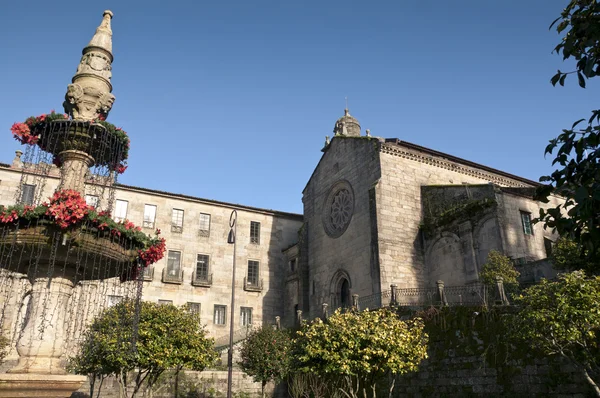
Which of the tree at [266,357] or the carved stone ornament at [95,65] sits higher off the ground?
the carved stone ornament at [95,65]

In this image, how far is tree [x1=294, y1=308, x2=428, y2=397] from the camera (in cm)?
1523

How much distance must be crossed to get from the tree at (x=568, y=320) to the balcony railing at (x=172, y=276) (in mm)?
23875

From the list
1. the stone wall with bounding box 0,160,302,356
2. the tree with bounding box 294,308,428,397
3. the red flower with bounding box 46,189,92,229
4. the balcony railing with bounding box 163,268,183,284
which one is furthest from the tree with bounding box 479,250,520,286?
the balcony railing with bounding box 163,268,183,284

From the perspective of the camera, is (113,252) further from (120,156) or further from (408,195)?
(408,195)

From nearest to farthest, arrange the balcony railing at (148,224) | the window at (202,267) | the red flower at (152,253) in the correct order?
the red flower at (152,253) < the balcony railing at (148,224) < the window at (202,267)

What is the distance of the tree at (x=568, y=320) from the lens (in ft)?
40.5

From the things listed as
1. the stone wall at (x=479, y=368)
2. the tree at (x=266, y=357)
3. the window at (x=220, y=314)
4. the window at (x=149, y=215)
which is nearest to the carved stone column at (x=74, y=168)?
the tree at (x=266, y=357)

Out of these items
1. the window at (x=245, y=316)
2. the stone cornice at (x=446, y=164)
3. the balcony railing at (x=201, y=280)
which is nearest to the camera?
the stone cornice at (x=446, y=164)

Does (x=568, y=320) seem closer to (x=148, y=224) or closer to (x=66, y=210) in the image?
(x=66, y=210)

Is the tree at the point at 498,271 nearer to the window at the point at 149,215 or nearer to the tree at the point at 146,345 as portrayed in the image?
the tree at the point at 146,345

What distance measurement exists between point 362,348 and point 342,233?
15.6m

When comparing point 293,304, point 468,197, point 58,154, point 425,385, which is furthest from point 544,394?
point 293,304

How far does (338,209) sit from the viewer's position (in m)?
32.2

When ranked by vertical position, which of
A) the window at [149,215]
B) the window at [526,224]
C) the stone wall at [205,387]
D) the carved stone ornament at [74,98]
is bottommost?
the stone wall at [205,387]
